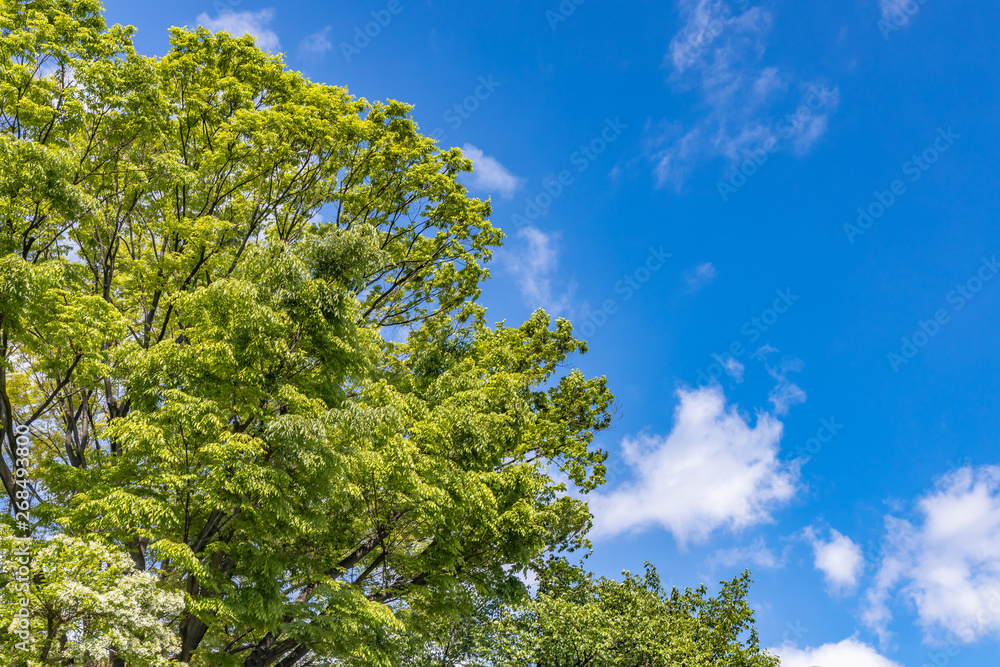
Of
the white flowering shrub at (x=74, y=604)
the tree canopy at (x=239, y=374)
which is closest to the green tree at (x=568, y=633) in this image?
the tree canopy at (x=239, y=374)

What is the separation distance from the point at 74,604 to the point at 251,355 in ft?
14.3

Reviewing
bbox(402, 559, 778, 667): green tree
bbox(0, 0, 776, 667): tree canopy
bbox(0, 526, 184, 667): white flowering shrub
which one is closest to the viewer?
bbox(0, 526, 184, 667): white flowering shrub

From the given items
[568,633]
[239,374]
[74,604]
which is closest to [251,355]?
[239,374]

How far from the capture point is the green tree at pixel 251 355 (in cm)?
1057

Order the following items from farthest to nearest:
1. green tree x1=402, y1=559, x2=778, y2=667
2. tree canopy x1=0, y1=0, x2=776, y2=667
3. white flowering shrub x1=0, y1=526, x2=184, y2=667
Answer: green tree x1=402, y1=559, x2=778, y2=667 < tree canopy x1=0, y1=0, x2=776, y2=667 < white flowering shrub x1=0, y1=526, x2=184, y2=667

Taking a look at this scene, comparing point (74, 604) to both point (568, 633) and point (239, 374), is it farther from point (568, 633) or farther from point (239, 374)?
point (568, 633)

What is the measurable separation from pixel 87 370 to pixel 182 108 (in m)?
6.64

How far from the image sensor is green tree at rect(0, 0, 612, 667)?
1057 centimetres

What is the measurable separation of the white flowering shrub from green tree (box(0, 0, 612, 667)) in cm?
22

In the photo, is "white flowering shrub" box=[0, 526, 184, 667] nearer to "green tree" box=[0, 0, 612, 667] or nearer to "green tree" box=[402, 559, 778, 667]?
"green tree" box=[0, 0, 612, 667]

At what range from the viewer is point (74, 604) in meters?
8.88

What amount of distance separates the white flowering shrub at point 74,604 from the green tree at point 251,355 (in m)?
0.22

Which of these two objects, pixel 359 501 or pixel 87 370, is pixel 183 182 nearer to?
pixel 87 370

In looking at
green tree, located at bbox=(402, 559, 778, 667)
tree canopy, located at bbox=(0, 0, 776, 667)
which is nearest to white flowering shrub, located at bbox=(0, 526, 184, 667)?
tree canopy, located at bbox=(0, 0, 776, 667)
